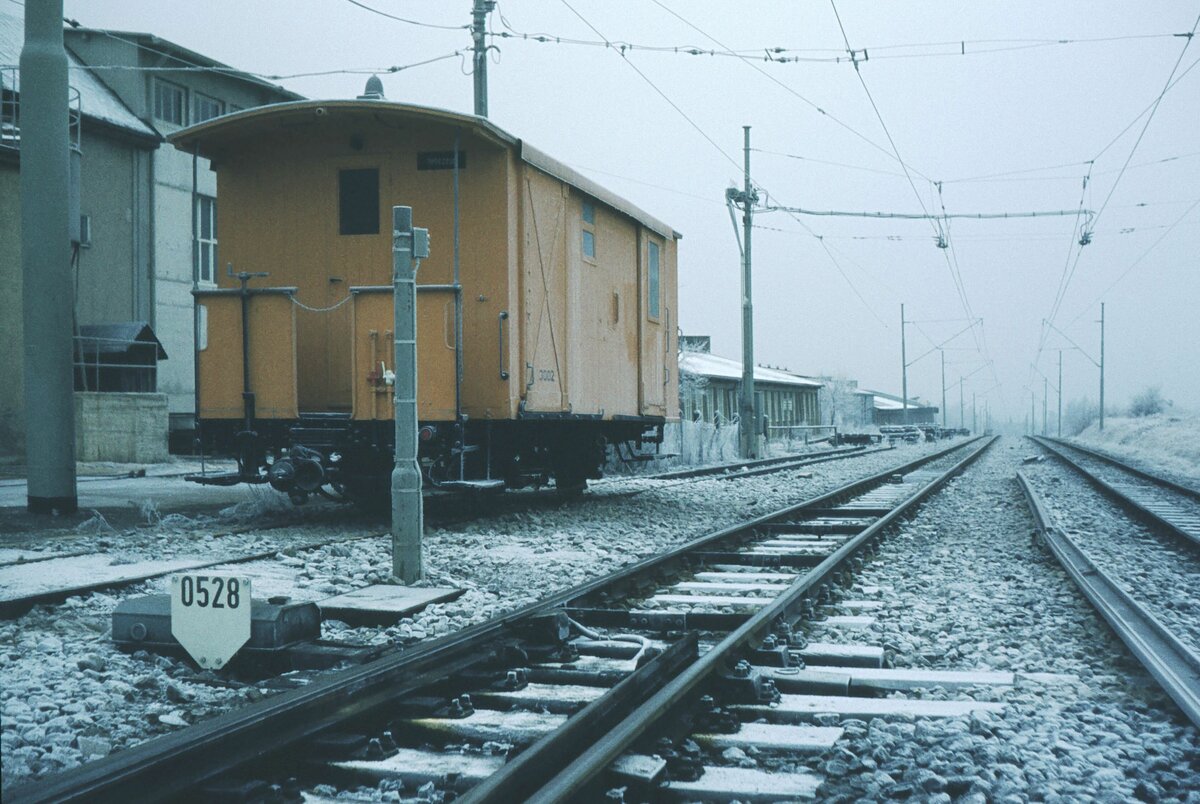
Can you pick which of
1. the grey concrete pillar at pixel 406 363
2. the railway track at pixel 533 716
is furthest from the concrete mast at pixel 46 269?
the railway track at pixel 533 716

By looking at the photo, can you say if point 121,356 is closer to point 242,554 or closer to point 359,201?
point 359,201

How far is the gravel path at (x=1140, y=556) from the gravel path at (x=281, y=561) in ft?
11.7

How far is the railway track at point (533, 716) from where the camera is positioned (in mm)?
3354

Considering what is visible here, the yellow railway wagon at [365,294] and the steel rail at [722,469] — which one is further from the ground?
the yellow railway wagon at [365,294]

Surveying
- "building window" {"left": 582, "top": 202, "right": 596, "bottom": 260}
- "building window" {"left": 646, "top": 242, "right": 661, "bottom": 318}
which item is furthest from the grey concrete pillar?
"building window" {"left": 646, "top": 242, "right": 661, "bottom": 318}

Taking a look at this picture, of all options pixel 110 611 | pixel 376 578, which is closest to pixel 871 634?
pixel 376 578

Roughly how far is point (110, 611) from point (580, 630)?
108 inches

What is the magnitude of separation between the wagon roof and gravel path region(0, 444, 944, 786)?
12.1ft

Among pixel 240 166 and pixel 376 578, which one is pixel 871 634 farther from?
pixel 240 166

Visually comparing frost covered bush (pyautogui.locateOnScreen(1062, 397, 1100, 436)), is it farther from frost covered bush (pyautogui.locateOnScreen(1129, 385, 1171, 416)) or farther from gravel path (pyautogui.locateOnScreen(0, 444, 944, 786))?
gravel path (pyautogui.locateOnScreen(0, 444, 944, 786))

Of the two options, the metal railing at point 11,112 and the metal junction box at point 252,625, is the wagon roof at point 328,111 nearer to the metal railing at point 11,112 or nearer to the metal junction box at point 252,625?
the metal junction box at point 252,625

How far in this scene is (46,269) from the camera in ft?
34.7

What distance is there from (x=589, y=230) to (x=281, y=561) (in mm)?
5827

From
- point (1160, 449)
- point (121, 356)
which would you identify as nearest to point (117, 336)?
point (121, 356)
